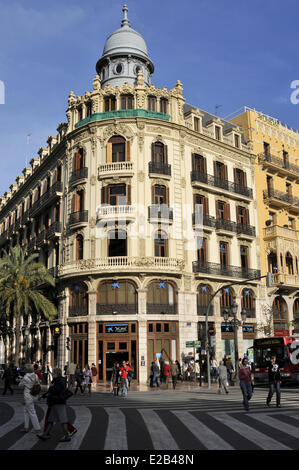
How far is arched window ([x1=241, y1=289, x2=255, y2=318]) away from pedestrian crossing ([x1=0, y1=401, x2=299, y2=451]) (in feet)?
79.6

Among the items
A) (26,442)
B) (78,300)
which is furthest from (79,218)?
(26,442)

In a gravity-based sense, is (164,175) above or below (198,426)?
above

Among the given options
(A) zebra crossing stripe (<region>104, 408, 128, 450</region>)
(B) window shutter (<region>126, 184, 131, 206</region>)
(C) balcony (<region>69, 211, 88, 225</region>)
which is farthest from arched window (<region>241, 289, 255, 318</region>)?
(A) zebra crossing stripe (<region>104, 408, 128, 450</region>)

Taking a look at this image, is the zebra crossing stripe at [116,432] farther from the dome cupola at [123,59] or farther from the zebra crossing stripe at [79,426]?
the dome cupola at [123,59]

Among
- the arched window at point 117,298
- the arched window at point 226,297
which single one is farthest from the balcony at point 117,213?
the arched window at point 226,297

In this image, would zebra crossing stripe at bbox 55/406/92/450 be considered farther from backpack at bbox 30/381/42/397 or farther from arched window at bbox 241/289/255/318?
arched window at bbox 241/289/255/318

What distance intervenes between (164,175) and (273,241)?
12.9 meters

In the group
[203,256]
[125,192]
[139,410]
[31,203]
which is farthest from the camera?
[31,203]

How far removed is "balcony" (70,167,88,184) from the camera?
119ft

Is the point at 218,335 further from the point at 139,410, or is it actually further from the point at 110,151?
the point at 139,410

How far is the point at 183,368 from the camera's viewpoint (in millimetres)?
32469

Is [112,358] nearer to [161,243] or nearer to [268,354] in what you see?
[161,243]

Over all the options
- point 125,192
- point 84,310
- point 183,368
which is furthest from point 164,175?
point 183,368

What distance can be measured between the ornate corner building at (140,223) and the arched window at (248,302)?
0.09m
